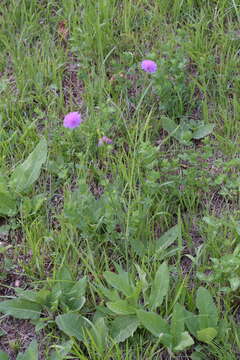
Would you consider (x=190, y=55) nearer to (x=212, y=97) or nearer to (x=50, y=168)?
(x=212, y=97)

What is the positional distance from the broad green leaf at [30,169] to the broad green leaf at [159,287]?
0.75 meters

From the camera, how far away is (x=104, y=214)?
2088mm

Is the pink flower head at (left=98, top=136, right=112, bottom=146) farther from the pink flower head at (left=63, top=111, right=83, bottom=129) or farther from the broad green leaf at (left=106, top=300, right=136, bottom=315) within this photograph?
the broad green leaf at (left=106, top=300, right=136, bottom=315)

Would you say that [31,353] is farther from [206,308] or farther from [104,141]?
[104,141]

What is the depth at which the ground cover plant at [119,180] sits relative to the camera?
1.85 metres

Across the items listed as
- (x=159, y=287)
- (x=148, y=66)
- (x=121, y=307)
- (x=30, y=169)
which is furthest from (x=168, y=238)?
(x=148, y=66)

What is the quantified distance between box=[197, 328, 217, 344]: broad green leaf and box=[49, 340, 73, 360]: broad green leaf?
0.44 meters

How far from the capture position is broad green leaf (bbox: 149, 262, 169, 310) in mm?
1848

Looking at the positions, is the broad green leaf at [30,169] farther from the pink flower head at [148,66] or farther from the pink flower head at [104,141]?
the pink flower head at [148,66]

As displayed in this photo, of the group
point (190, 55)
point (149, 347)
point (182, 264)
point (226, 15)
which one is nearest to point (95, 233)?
point (182, 264)

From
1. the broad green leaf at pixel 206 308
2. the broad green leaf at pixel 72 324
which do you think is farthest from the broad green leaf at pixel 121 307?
the broad green leaf at pixel 206 308

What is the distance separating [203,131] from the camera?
244 cm

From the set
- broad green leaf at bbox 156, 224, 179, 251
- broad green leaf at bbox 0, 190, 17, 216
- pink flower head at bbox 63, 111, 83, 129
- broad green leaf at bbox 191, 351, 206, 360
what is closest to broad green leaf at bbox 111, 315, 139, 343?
broad green leaf at bbox 191, 351, 206, 360

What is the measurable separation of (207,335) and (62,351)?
50 centimetres
